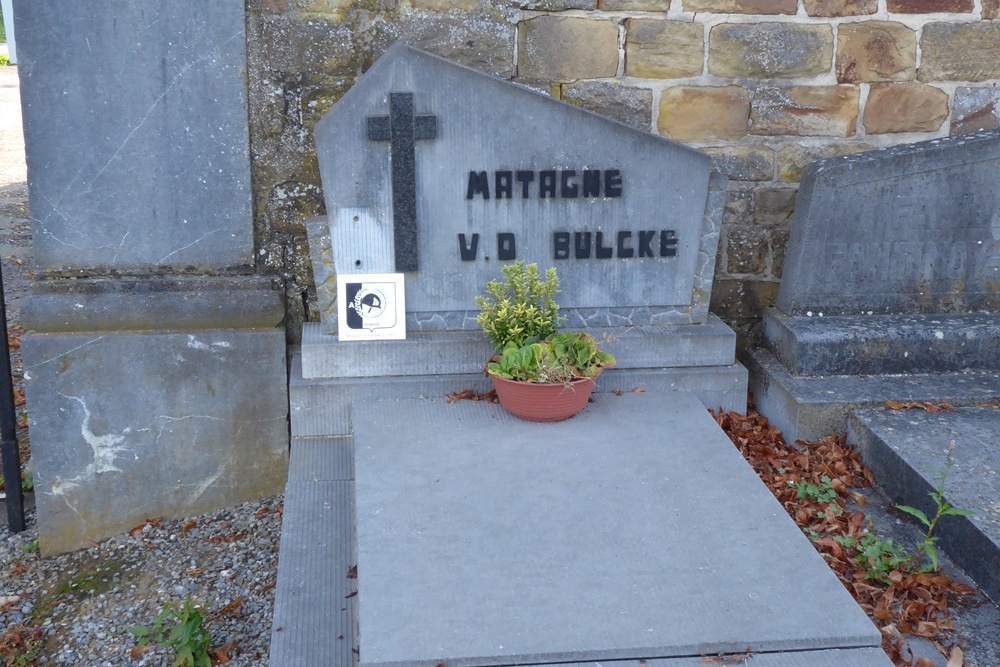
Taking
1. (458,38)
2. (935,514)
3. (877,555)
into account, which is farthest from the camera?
(458,38)

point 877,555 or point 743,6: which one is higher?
point 743,6

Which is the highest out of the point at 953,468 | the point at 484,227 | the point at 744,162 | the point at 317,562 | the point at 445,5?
the point at 445,5

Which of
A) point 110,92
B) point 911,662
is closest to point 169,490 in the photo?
point 110,92

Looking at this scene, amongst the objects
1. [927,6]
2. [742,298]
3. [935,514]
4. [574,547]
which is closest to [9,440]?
[574,547]

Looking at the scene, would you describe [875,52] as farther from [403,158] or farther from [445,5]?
[403,158]

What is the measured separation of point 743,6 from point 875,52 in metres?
0.63

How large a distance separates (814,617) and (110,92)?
10.2 feet

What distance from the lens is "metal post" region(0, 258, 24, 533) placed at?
380cm

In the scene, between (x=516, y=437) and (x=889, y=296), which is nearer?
(x=516, y=437)

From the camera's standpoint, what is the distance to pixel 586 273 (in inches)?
148

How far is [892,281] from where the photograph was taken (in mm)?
3895

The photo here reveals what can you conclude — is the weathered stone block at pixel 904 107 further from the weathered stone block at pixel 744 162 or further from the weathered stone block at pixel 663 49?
the weathered stone block at pixel 663 49

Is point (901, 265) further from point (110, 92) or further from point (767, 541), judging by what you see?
point (110, 92)

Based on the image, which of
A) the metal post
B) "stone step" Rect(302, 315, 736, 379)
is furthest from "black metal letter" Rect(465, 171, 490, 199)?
the metal post
